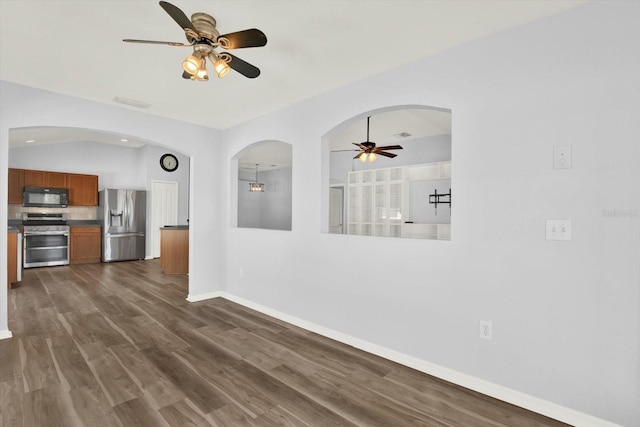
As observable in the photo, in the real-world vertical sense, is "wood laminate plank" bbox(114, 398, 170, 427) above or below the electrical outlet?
below

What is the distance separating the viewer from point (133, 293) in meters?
4.94

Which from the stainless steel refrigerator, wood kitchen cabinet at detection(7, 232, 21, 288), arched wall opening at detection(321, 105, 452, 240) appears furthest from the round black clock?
arched wall opening at detection(321, 105, 452, 240)

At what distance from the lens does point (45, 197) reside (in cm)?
727

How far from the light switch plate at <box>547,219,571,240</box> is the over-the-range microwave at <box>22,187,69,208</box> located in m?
9.16

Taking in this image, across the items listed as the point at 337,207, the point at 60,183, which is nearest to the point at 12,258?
the point at 60,183

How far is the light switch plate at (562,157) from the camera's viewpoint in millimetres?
2033

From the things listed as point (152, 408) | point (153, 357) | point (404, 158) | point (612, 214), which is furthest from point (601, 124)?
point (404, 158)

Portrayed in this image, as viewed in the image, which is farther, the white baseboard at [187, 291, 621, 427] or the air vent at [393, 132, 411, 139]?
the air vent at [393, 132, 411, 139]

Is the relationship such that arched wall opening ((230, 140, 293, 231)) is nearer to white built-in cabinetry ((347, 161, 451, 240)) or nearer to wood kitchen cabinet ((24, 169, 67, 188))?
white built-in cabinetry ((347, 161, 451, 240))

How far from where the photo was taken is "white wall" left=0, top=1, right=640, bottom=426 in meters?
1.88

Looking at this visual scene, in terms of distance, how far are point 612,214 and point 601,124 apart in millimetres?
540

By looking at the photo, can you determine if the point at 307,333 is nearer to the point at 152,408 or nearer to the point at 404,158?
the point at 152,408

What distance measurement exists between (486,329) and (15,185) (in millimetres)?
9133

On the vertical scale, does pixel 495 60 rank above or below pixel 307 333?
above
